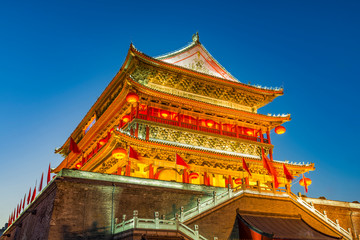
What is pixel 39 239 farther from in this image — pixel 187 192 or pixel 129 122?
pixel 129 122

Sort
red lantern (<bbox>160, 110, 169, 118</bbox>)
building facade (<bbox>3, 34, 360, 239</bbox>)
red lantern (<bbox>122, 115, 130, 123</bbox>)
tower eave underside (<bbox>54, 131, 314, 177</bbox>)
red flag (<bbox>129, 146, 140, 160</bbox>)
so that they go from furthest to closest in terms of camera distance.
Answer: red lantern (<bbox>160, 110, 169, 118</bbox>)
red lantern (<bbox>122, 115, 130, 123</bbox>)
tower eave underside (<bbox>54, 131, 314, 177</bbox>)
red flag (<bbox>129, 146, 140, 160</bbox>)
building facade (<bbox>3, 34, 360, 239</bbox>)

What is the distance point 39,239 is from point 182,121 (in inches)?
446

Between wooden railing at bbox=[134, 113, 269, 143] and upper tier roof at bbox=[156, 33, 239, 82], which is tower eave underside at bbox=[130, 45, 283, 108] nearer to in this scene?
upper tier roof at bbox=[156, 33, 239, 82]

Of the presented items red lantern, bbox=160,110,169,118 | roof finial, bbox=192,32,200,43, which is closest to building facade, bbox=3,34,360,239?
red lantern, bbox=160,110,169,118

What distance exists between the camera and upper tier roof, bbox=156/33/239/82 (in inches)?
969

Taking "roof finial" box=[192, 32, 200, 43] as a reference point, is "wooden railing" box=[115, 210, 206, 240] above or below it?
below

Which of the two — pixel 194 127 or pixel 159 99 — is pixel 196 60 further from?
pixel 194 127

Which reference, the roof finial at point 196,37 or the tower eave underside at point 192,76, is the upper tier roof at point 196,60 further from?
the tower eave underside at point 192,76

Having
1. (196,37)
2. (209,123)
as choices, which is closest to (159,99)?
(209,123)

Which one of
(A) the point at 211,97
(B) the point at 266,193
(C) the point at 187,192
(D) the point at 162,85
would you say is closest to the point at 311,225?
(B) the point at 266,193

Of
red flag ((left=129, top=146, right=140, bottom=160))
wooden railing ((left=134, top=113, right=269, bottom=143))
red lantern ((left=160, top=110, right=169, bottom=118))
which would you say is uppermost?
red lantern ((left=160, top=110, right=169, bottom=118))

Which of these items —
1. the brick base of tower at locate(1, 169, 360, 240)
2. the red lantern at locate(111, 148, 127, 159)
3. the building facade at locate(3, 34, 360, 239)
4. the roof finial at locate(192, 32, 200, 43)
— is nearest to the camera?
the brick base of tower at locate(1, 169, 360, 240)

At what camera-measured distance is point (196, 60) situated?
84.3 ft

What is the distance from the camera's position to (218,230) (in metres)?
14.3
